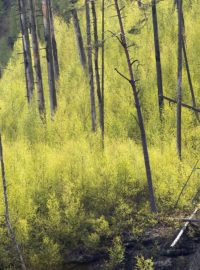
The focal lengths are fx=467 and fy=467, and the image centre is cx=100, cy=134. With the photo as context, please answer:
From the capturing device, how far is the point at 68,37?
29.7 meters

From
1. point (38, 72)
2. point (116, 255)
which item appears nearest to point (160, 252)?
point (116, 255)

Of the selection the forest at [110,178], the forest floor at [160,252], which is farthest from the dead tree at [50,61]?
the forest floor at [160,252]

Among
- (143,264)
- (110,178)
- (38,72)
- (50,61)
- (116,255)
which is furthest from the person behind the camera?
(38,72)

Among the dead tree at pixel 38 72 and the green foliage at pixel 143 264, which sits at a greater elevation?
the dead tree at pixel 38 72

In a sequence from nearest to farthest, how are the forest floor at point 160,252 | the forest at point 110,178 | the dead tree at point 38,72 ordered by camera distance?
the forest floor at point 160,252
the forest at point 110,178
the dead tree at point 38,72

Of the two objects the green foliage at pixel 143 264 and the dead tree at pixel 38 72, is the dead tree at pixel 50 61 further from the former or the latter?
the green foliage at pixel 143 264

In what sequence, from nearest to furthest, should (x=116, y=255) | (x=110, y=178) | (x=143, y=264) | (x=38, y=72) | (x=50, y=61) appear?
(x=143, y=264)
(x=116, y=255)
(x=110, y=178)
(x=50, y=61)
(x=38, y=72)

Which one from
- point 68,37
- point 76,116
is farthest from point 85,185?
point 68,37

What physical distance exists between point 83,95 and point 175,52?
15.6 ft

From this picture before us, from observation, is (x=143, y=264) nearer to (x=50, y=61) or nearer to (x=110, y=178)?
(x=110, y=178)

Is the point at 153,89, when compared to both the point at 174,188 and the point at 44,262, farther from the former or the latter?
the point at 44,262

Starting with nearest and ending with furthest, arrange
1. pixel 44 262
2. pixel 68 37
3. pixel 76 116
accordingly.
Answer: pixel 44 262 < pixel 76 116 < pixel 68 37

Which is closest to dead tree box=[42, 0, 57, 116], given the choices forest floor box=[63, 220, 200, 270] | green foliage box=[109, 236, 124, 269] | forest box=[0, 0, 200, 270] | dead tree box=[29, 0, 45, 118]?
forest box=[0, 0, 200, 270]

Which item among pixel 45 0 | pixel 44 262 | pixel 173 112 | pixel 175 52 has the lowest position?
pixel 44 262
